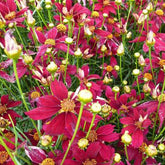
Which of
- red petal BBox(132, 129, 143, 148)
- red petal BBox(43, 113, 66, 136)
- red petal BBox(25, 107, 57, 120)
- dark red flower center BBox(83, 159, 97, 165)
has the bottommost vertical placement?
red petal BBox(132, 129, 143, 148)

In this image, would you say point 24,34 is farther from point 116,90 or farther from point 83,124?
point 83,124

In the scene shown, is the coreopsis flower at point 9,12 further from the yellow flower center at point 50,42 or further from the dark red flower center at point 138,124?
the dark red flower center at point 138,124

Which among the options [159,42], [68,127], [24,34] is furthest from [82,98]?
[24,34]

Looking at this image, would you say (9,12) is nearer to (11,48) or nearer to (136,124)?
(11,48)

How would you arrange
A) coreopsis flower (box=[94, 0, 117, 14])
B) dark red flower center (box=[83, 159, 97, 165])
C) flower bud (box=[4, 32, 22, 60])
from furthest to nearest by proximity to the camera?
1. coreopsis flower (box=[94, 0, 117, 14])
2. dark red flower center (box=[83, 159, 97, 165])
3. flower bud (box=[4, 32, 22, 60])

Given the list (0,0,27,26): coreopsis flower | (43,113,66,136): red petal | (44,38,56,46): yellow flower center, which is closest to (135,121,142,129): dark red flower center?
(43,113,66,136): red petal

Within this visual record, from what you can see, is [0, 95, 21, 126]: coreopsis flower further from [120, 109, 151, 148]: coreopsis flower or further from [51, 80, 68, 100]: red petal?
[120, 109, 151, 148]: coreopsis flower
